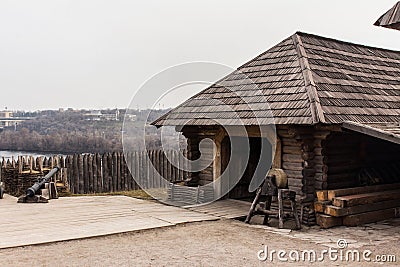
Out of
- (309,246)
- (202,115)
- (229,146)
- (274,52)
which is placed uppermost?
(274,52)

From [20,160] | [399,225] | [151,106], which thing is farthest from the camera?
[20,160]

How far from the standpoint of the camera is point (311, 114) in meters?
8.09

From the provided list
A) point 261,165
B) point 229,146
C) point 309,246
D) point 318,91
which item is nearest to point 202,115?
point 229,146

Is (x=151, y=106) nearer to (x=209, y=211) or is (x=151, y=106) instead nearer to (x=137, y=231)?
(x=209, y=211)

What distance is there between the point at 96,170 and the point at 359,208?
7.98 meters

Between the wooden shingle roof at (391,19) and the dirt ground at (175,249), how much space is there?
12.7ft

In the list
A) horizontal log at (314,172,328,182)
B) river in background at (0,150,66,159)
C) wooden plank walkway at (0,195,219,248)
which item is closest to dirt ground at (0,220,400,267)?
wooden plank walkway at (0,195,219,248)

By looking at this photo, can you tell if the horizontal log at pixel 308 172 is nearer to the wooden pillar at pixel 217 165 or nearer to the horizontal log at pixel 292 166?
the horizontal log at pixel 292 166

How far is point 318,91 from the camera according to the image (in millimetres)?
8828

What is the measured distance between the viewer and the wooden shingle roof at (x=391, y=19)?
8.42 metres

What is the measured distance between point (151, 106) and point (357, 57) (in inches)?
203

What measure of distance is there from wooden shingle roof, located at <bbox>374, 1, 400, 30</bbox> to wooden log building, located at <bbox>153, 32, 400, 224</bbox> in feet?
4.75

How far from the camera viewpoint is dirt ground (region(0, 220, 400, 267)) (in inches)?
239

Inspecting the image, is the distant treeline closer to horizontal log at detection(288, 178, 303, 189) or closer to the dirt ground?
horizontal log at detection(288, 178, 303, 189)
